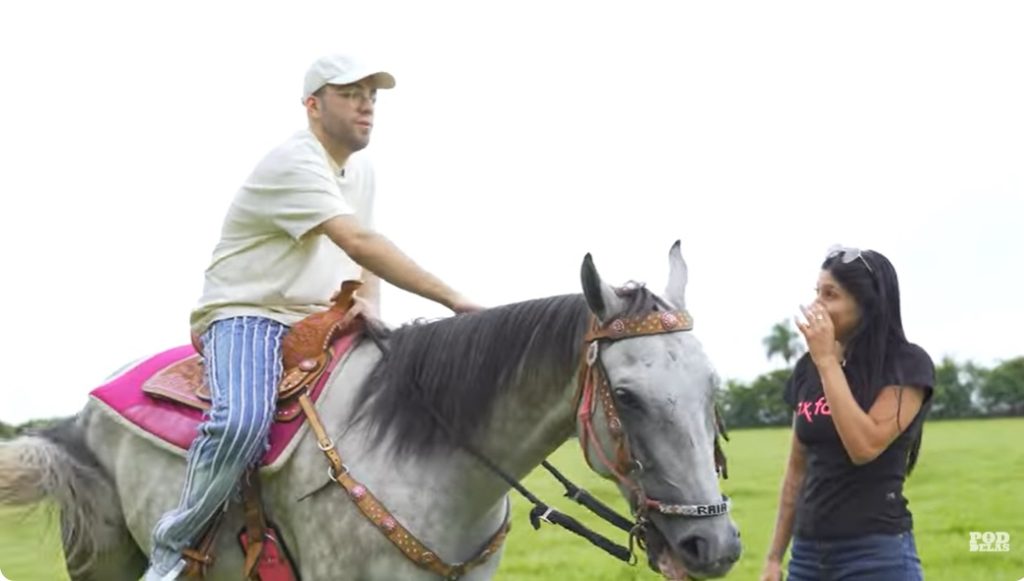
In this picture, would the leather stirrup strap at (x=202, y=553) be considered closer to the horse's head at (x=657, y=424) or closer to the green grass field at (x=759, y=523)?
the green grass field at (x=759, y=523)

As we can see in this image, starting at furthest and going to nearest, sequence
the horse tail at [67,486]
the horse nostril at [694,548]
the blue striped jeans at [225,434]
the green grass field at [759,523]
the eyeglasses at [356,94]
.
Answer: the green grass field at [759,523], the horse tail at [67,486], the eyeglasses at [356,94], the blue striped jeans at [225,434], the horse nostril at [694,548]

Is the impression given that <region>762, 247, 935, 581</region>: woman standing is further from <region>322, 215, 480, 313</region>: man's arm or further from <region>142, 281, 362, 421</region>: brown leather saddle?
<region>142, 281, 362, 421</region>: brown leather saddle

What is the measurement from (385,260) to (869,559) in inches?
78.2

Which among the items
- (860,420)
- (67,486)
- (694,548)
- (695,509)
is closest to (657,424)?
(695,509)

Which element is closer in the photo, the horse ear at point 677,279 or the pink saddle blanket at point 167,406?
the horse ear at point 677,279

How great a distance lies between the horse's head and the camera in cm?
330

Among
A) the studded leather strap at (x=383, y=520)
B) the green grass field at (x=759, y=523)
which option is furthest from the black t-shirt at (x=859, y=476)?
the green grass field at (x=759, y=523)

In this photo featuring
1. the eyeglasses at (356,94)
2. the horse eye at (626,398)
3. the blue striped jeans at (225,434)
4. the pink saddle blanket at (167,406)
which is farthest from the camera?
the eyeglasses at (356,94)

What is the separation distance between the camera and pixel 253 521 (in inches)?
159

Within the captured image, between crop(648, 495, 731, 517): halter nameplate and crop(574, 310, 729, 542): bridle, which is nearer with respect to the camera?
crop(648, 495, 731, 517): halter nameplate

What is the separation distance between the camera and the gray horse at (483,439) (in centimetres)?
335

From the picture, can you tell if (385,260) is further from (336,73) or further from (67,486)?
(67,486)

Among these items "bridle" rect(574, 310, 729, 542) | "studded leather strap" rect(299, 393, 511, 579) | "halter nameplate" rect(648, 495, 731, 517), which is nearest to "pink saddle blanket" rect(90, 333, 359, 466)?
"studded leather strap" rect(299, 393, 511, 579)

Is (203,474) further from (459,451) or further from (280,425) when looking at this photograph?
(459,451)
